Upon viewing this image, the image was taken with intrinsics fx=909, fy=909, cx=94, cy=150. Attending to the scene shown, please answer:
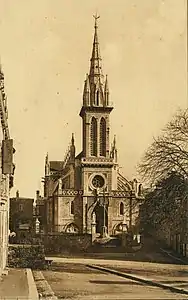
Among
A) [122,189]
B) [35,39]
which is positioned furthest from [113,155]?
[35,39]

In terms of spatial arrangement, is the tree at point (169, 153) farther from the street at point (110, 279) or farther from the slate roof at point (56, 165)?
the street at point (110, 279)

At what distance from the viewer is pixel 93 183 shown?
8367 millimetres

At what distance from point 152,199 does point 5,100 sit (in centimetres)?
187

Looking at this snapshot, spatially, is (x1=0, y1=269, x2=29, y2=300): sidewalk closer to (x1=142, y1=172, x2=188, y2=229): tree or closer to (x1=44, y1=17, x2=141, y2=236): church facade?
(x1=44, y1=17, x2=141, y2=236): church facade

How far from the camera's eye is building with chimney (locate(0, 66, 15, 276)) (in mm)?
7641

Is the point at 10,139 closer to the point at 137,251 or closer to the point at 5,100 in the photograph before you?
the point at 5,100

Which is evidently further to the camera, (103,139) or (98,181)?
(103,139)

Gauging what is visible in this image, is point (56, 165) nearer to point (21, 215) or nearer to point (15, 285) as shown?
point (21, 215)

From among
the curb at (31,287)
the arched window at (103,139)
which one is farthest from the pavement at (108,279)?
the arched window at (103,139)

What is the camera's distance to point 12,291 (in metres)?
Result: 6.91

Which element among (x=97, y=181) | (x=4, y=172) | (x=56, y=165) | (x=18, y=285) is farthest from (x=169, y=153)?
(x=18, y=285)

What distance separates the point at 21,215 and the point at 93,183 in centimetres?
74

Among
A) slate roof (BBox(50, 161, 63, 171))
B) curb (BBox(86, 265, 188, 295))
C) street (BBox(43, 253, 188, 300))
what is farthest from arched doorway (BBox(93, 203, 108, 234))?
slate roof (BBox(50, 161, 63, 171))

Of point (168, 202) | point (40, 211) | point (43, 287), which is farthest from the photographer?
point (168, 202)
